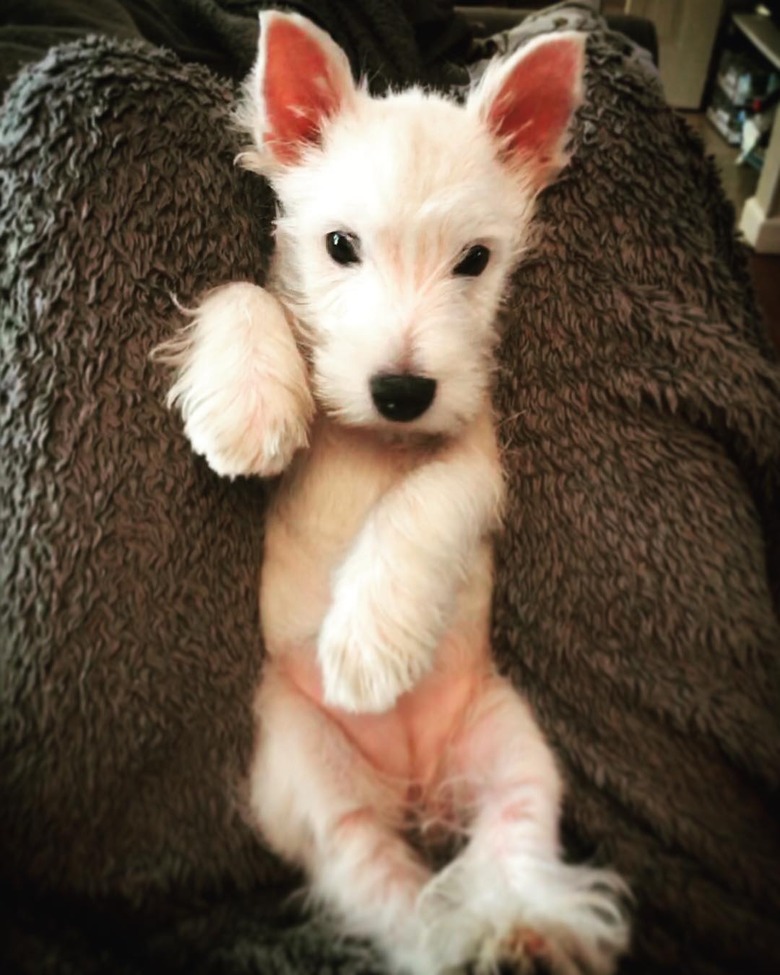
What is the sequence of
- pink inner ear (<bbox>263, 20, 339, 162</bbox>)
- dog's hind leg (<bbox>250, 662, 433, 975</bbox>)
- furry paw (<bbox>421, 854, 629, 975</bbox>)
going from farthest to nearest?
pink inner ear (<bbox>263, 20, 339, 162</bbox>), dog's hind leg (<bbox>250, 662, 433, 975</bbox>), furry paw (<bbox>421, 854, 629, 975</bbox>)

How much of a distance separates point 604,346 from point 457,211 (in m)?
0.29

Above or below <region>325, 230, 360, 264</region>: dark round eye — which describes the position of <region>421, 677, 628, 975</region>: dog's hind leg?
below

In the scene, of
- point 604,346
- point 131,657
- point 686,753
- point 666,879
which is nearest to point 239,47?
point 604,346

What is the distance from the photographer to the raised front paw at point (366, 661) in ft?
3.40

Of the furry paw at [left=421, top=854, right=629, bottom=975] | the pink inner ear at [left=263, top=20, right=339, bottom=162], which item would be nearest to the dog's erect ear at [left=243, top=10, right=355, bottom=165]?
the pink inner ear at [left=263, top=20, right=339, bottom=162]

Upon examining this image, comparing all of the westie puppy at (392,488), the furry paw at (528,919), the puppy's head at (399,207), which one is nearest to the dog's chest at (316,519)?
the westie puppy at (392,488)

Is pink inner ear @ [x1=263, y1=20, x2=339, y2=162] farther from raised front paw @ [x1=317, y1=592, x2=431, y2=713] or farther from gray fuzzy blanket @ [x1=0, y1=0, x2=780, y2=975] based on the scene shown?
raised front paw @ [x1=317, y1=592, x2=431, y2=713]


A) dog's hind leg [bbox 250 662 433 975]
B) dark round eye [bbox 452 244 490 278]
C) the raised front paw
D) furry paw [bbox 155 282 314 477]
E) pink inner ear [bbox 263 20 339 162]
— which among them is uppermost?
pink inner ear [bbox 263 20 339 162]

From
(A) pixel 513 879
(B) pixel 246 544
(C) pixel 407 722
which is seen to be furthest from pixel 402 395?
(A) pixel 513 879

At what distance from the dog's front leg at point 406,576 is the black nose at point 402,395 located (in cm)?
14

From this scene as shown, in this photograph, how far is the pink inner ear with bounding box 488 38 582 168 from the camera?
3.75ft

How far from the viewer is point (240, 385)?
1.06 metres

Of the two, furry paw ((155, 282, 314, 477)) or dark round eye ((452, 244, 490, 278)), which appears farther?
dark round eye ((452, 244, 490, 278))

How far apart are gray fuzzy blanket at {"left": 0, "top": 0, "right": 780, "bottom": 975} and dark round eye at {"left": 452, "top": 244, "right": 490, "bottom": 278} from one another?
0.08m
